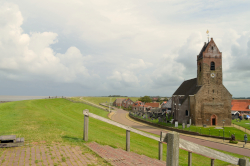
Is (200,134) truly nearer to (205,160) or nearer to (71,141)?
(205,160)

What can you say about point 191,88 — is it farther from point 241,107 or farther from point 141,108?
point 141,108

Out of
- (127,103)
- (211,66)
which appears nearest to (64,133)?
(211,66)

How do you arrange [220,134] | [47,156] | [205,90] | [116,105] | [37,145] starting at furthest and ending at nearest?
→ [116,105], [205,90], [220,134], [37,145], [47,156]

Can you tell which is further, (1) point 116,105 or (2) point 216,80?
(1) point 116,105

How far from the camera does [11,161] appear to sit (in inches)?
257

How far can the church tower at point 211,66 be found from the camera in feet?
143

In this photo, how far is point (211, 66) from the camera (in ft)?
145

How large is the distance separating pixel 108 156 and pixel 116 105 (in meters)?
124

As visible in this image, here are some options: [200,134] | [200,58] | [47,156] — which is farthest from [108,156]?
[200,58]

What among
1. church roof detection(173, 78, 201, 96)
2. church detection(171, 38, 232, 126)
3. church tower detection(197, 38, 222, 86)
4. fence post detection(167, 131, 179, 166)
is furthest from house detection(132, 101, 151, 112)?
fence post detection(167, 131, 179, 166)

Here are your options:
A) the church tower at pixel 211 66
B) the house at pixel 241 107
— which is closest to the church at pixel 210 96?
the church tower at pixel 211 66

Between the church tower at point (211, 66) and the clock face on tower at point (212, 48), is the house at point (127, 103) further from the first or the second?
the clock face on tower at point (212, 48)

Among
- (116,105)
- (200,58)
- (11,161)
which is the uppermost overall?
(200,58)

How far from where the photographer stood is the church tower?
43688 mm
